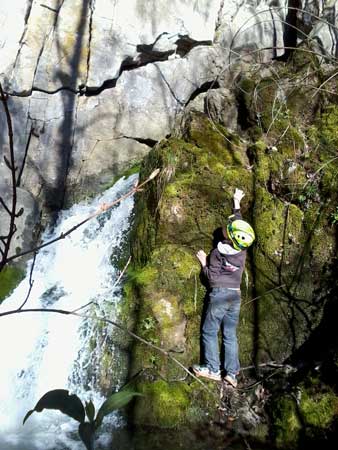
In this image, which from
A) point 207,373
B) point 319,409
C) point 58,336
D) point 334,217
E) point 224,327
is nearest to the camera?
point 319,409

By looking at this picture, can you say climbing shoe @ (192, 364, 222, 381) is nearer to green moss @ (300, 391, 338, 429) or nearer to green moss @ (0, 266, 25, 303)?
green moss @ (300, 391, 338, 429)

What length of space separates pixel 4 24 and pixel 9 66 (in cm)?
70

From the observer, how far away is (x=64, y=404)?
1.21 m

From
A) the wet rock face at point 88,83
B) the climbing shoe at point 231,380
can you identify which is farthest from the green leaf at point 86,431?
the wet rock face at point 88,83

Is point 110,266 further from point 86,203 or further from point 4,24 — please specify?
point 4,24

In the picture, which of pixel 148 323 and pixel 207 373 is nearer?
pixel 207 373

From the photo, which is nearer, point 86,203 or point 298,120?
point 298,120

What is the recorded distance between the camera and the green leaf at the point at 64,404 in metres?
1.19

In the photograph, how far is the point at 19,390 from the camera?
4.94 meters

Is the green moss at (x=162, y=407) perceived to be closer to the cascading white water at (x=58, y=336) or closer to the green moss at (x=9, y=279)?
the cascading white water at (x=58, y=336)

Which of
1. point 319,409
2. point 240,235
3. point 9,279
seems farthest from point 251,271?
point 9,279

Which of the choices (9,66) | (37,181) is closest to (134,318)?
(37,181)

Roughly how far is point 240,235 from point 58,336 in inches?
93.1

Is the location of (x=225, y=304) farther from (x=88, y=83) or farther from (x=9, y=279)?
(x=88, y=83)
